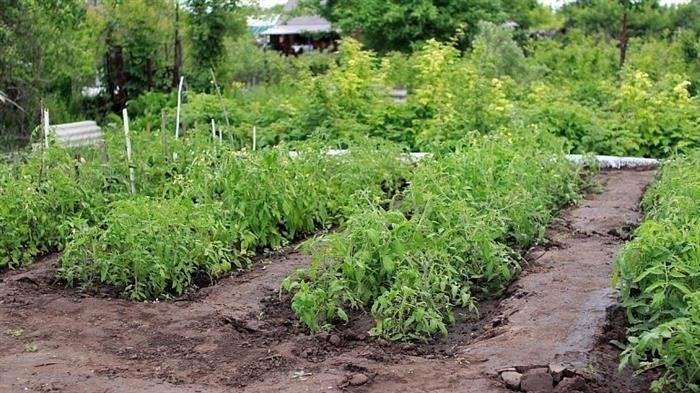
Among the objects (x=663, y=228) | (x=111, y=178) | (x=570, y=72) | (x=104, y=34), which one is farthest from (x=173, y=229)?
(x=570, y=72)

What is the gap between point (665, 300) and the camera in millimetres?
3854

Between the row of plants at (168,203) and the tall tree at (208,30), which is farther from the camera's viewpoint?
the tall tree at (208,30)

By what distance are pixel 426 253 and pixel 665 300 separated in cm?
129

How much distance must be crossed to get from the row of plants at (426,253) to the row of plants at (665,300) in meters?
0.89

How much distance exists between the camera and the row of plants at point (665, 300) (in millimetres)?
3510

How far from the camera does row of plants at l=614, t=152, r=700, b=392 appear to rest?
351 centimetres

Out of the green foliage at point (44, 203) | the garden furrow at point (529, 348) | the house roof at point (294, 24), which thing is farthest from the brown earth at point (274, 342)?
the house roof at point (294, 24)

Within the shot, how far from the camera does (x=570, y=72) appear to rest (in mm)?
14070

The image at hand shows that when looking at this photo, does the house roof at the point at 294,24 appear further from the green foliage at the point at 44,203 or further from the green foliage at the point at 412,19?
the green foliage at the point at 44,203

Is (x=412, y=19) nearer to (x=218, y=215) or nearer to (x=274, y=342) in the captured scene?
(x=218, y=215)

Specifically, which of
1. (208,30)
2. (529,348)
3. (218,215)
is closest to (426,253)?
(529,348)

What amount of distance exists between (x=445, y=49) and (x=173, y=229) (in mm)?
5862

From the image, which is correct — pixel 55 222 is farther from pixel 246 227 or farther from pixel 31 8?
pixel 31 8

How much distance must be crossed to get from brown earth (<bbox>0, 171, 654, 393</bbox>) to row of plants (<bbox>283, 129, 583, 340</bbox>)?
0.13m
